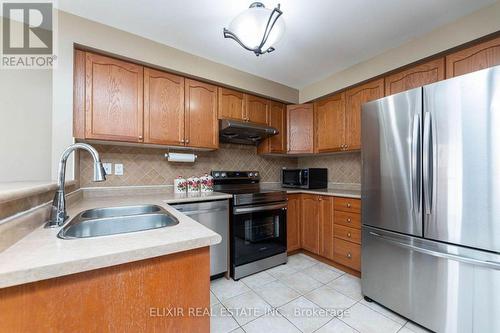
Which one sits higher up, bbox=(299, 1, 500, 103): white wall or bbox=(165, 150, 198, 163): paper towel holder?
bbox=(299, 1, 500, 103): white wall

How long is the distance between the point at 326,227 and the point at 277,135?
140cm

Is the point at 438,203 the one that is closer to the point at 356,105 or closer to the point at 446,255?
the point at 446,255

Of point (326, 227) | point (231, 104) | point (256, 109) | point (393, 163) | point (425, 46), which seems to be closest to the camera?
point (393, 163)

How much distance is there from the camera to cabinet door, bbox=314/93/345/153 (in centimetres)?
269

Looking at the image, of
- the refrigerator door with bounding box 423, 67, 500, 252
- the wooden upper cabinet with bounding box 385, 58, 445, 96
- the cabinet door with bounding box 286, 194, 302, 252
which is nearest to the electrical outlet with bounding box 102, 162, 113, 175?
the cabinet door with bounding box 286, 194, 302, 252

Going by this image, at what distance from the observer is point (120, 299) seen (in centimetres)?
71

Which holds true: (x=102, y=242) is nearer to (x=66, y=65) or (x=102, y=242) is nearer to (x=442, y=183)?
(x=66, y=65)

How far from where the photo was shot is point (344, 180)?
300 centimetres

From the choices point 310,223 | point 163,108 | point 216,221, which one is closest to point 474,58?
point 310,223

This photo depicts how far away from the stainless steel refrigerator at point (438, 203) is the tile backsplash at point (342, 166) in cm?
112

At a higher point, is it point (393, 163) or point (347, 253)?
point (393, 163)

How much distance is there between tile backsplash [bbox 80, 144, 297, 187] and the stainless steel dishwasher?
0.66m

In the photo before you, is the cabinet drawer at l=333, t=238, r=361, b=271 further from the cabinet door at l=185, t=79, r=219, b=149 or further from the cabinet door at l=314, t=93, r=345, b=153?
the cabinet door at l=185, t=79, r=219, b=149

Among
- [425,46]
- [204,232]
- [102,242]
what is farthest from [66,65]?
[425,46]
